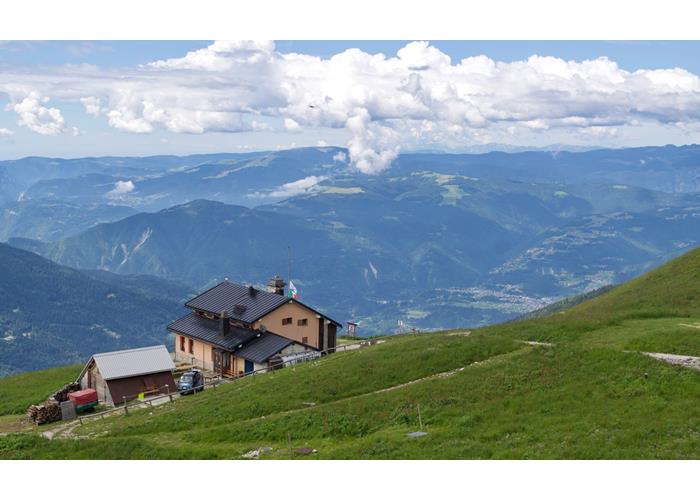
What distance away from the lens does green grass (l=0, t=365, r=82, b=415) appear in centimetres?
6134

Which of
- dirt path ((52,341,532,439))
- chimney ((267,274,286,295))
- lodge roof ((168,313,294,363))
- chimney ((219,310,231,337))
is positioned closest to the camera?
dirt path ((52,341,532,439))

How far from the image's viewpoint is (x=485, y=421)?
32531 millimetres

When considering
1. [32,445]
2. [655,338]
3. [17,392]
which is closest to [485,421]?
[655,338]

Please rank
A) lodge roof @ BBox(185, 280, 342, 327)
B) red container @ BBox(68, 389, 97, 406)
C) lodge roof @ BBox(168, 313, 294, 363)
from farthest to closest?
lodge roof @ BBox(185, 280, 342, 327) → lodge roof @ BBox(168, 313, 294, 363) → red container @ BBox(68, 389, 97, 406)

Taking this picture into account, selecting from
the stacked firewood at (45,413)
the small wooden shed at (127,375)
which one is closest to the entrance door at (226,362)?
the small wooden shed at (127,375)

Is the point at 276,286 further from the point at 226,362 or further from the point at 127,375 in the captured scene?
the point at 127,375

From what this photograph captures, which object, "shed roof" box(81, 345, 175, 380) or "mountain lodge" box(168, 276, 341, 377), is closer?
"shed roof" box(81, 345, 175, 380)

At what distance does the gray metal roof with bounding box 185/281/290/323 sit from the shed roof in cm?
1051

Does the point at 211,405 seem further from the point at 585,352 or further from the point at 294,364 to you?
the point at 585,352

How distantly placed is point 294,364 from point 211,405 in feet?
63.8

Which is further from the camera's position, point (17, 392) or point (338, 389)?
point (17, 392)

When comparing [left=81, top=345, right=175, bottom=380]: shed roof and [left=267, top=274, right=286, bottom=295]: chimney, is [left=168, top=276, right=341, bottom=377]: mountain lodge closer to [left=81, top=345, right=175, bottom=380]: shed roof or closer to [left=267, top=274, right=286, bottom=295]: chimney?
[left=267, top=274, right=286, bottom=295]: chimney

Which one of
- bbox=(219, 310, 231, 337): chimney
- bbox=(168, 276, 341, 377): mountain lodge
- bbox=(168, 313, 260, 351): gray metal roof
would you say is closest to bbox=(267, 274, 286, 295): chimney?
bbox=(168, 276, 341, 377): mountain lodge

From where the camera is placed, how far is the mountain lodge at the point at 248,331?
66.2 m
